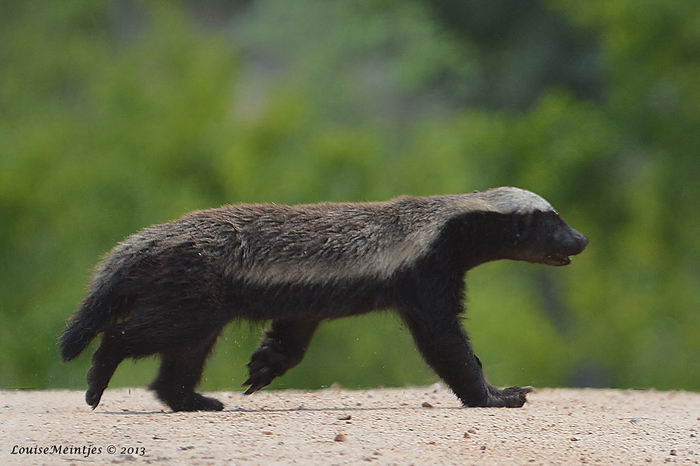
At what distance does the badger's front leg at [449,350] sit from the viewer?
1035 cm

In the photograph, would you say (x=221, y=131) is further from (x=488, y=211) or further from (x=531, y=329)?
(x=488, y=211)

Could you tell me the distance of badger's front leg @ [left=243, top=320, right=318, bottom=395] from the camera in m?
10.9

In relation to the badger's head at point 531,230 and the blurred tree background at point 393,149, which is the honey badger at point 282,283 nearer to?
the badger's head at point 531,230

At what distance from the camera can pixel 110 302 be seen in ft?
32.9

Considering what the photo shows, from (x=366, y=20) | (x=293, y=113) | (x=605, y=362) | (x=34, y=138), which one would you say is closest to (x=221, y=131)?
(x=293, y=113)

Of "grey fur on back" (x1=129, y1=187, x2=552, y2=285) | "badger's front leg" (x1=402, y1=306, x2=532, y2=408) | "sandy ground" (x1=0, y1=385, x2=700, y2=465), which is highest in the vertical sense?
"grey fur on back" (x1=129, y1=187, x2=552, y2=285)

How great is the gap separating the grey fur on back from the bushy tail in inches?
11.1

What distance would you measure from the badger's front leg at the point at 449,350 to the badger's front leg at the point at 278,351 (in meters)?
0.92

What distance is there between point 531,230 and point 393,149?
21.8 m

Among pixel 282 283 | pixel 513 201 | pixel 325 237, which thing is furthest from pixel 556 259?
pixel 282 283

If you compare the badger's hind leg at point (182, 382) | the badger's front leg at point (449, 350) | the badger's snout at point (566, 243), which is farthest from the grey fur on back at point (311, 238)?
the badger's snout at point (566, 243)

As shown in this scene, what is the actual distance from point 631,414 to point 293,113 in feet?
59.1

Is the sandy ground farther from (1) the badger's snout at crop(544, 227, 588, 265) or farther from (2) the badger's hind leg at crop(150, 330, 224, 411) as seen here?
(1) the badger's snout at crop(544, 227, 588, 265)

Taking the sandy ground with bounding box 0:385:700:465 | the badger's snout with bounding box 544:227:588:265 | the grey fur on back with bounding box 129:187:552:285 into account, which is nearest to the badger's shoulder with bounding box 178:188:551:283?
the grey fur on back with bounding box 129:187:552:285
